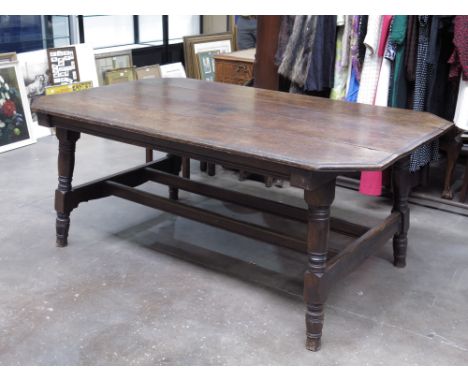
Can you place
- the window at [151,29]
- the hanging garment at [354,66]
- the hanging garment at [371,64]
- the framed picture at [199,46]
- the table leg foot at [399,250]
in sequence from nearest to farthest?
1. the table leg foot at [399,250]
2. the hanging garment at [371,64]
3. the hanging garment at [354,66]
4. the framed picture at [199,46]
5. the window at [151,29]

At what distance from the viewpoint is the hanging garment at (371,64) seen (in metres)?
3.80

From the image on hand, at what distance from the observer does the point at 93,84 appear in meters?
5.95

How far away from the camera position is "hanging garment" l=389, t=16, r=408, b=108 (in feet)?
12.3

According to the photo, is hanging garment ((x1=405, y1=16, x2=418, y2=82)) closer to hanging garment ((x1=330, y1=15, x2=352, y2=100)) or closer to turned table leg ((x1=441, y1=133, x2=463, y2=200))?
hanging garment ((x1=330, y1=15, x2=352, y2=100))

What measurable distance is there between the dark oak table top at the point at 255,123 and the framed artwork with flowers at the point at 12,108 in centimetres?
185

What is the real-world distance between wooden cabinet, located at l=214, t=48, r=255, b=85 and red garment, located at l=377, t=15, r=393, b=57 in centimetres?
115

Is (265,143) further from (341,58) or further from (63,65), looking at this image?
(63,65)

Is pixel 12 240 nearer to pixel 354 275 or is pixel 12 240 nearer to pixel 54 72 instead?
pixel 354 275

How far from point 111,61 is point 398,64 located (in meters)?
3.36

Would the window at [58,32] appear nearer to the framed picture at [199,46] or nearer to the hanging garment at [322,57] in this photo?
the framed picture at [199,46]

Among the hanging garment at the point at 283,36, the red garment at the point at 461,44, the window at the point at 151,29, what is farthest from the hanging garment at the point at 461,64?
the window at the point at 151,29

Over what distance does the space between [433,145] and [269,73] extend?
3.93 ft

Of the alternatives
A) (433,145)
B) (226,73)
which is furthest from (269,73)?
(433,145)

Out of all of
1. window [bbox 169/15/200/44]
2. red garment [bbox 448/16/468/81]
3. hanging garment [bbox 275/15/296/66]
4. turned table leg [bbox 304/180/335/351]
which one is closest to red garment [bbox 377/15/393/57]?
red garment [bbox 448/16/468/81]
